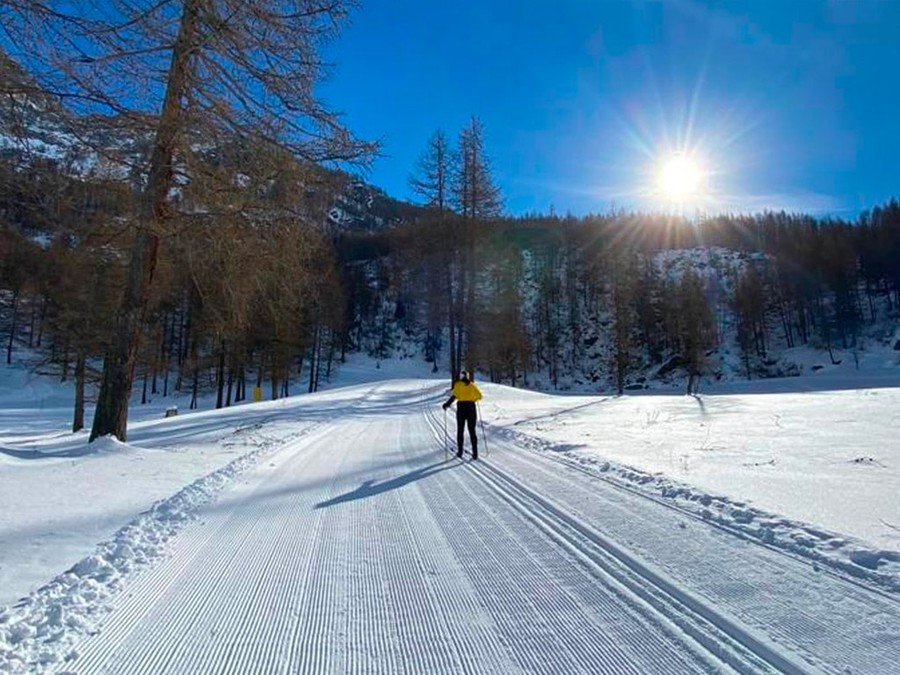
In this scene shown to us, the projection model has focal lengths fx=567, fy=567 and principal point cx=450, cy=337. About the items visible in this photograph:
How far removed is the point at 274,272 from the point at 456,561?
296 inches

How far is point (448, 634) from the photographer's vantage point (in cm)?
318

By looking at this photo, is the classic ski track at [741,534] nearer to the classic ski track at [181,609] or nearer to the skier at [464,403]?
the skier at [464,403]

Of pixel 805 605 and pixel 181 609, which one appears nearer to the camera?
pixel 805 605

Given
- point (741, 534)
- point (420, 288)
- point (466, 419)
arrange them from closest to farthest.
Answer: point (741, 534), point (466, 419), point (420, 288)

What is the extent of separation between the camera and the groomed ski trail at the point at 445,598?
9.48 feet

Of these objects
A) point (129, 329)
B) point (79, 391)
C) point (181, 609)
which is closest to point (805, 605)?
point (181, 609)

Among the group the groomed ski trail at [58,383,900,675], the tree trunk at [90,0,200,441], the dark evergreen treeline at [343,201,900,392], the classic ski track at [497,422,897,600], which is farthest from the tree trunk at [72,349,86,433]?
the classic ski track at [497,422,897,600]

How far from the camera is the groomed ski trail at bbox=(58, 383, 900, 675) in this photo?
9.48ft

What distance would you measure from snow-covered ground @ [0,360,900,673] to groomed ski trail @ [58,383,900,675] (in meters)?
0.02

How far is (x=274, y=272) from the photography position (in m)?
10.5

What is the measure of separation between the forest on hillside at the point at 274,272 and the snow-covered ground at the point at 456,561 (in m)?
3.51

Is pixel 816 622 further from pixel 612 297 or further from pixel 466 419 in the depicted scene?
pixel 612 297

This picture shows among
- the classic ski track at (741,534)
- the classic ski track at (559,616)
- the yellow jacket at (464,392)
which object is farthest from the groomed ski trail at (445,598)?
the yellow jacket at (464,392)

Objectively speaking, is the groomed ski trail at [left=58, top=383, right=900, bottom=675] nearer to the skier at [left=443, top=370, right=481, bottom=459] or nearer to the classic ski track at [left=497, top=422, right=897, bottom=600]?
the classic ski track at [left=497, top=422, right=897, bottom=600]
